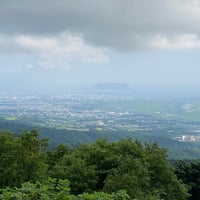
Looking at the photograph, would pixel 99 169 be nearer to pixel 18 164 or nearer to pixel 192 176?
pixel 18 164

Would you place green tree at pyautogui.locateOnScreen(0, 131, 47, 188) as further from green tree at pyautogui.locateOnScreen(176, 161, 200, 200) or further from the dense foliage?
green tree at pyautogui.locateOnScreen(176, 161, 200, 200)

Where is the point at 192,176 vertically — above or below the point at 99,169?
below

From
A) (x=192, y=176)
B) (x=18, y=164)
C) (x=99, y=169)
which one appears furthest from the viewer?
(x=192, y=176)

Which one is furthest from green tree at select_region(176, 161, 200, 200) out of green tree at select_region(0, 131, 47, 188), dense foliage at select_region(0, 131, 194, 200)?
green tree at select_region(0, 131, 47, 188)

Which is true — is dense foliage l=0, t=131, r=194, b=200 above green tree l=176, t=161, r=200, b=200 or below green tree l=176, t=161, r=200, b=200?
above

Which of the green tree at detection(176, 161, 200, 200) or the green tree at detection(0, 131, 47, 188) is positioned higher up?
the green tree at detection(0, 131, 47, 188)

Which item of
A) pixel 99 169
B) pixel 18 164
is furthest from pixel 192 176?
pixel 18 164

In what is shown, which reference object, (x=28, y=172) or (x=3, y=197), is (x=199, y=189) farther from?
(x=3, y=197)

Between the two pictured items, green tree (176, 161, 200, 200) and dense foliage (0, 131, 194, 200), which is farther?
green tree (176, 161, 200, 200)

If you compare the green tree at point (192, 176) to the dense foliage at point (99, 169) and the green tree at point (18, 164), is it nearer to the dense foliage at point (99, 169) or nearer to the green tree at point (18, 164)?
the dense foliage at point (99, 169)
